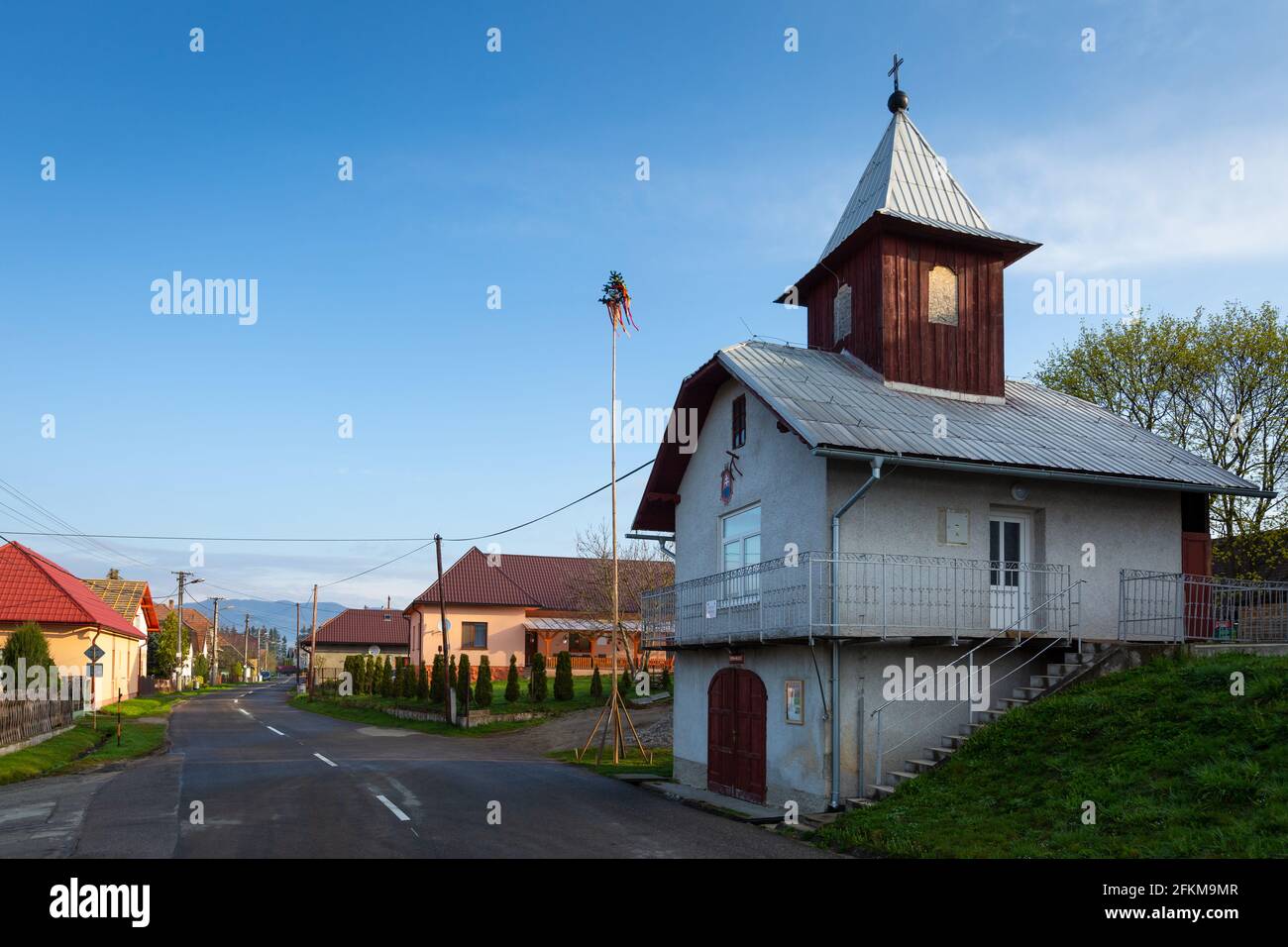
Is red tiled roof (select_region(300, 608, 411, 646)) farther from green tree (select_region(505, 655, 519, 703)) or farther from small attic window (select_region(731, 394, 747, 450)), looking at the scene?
small attic window (select_region(731, 394, 747, 450))

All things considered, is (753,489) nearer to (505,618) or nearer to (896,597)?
(896,597)

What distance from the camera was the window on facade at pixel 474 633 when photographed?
56.2 m

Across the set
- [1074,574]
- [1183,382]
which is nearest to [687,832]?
[1074,574]

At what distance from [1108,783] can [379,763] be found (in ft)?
52.4

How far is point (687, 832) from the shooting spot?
A: 13406 millimetres

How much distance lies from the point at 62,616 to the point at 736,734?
33.7 m

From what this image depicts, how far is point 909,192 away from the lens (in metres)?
19.7

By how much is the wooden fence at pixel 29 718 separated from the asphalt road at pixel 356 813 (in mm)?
2845

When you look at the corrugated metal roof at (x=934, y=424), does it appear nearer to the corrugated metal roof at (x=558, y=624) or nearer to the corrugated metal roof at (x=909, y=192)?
the corrugated metal roof at (x=909, y=192)

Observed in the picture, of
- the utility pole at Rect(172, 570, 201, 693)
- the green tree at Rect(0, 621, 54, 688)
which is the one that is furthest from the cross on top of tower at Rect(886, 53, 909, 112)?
the utility pole at Rect(172, 570, 201, 693)

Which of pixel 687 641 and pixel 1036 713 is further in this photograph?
pixel 687 641

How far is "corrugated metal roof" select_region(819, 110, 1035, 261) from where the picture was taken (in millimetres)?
19234

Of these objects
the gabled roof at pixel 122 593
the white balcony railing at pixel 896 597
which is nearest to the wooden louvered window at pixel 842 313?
the white balcony railing at pixel 896 597
